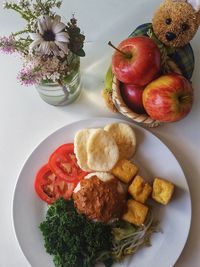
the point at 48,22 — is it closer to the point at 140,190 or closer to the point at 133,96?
the point at 133,96

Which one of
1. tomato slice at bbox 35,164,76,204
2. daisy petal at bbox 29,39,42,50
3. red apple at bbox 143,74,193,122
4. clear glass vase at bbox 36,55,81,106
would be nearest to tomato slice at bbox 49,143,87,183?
tomato slice at bbox 35,164,76,204

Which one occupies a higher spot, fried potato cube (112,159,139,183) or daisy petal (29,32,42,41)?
daisy petal (29,32,42,41)

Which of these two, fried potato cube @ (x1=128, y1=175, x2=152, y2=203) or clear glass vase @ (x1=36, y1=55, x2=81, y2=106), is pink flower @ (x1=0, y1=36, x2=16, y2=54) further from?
fried potato cube @ (x1=128, y1=175, x2=152, y2=203)

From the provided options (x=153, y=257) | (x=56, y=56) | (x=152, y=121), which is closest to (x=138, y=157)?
(x=152, y=121)

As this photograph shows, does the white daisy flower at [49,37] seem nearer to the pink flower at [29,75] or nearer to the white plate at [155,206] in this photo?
the pink flower at [29,75]

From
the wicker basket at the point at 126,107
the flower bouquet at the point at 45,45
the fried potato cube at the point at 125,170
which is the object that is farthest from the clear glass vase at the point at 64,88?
the fried potato cube at the point at 125,170

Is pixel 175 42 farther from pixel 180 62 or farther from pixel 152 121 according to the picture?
pixel 152 121
